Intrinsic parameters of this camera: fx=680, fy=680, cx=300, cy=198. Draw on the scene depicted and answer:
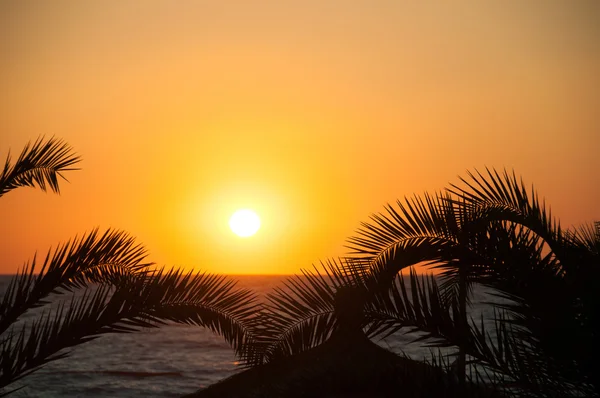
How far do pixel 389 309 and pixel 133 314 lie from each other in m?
2.27

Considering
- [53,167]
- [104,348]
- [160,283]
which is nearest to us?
[160,283]

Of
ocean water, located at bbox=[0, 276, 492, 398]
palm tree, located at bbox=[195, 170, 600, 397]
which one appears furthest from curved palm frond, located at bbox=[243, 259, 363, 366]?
ocean water, located at bbox=[0, 276, 492, 398]

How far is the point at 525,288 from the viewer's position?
5090 mm

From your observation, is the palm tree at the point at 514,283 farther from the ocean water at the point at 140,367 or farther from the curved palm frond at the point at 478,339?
the ocean water at the point at 140,367

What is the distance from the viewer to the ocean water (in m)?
27.7

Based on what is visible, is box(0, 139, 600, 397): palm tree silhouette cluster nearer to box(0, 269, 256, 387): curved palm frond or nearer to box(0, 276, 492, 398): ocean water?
box(0, 269, 256, 387): curved palm frond

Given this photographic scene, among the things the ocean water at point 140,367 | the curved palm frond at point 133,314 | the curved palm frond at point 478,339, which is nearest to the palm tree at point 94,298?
the curved palm frond at point 133,314

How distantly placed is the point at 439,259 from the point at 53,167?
4.65 metres

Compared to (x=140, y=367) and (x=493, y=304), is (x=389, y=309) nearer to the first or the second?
(x=493, y=304)

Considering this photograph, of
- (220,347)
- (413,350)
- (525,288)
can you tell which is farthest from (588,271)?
→ (220,347)

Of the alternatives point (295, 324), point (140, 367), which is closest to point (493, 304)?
point (295, 324)

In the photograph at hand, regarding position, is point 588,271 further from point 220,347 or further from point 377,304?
point 220,347

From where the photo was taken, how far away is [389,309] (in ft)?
16.7

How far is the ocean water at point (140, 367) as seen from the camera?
27656mm
